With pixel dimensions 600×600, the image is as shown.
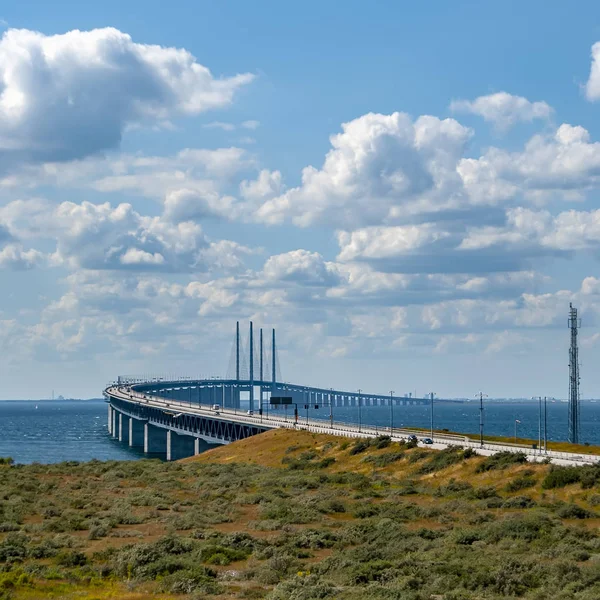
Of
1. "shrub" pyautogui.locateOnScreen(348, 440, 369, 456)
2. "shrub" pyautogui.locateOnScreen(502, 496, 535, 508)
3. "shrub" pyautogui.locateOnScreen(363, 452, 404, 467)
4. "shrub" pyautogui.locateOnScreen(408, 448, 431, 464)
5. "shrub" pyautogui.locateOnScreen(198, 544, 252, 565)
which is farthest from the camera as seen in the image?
"shrub" pyautogui.locateOnScreen(348, 440, 369, 456)

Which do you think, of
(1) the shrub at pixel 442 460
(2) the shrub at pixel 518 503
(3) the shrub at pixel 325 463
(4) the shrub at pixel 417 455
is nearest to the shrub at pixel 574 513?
(2) the shrub at pixel 518 503

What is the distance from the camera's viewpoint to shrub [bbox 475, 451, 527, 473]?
230 feet

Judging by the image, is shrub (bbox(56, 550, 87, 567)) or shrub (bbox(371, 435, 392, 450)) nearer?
shrub (bbox(56, 550, 87, 567))

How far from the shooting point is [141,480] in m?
70.4

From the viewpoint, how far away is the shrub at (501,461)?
7012cm

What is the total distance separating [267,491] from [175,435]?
11536cm

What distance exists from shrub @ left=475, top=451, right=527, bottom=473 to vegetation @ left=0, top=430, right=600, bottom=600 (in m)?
0.18

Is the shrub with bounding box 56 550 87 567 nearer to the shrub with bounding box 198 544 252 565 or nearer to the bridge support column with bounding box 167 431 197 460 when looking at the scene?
the shrub with bounding box 198 544 252 565

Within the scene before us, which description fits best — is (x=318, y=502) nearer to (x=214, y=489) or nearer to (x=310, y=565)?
(x=214, y=489)

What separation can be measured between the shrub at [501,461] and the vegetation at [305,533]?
0.58ft

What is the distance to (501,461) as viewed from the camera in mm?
71375

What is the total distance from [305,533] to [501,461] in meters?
33.6

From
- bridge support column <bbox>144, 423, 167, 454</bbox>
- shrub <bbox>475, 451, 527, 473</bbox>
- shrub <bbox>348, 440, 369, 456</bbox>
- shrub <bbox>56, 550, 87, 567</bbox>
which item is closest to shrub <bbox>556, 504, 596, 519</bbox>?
shrub <bbox>475, 451, 527, 473</bbox>

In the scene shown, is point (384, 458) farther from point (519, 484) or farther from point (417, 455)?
point (519, 484)
